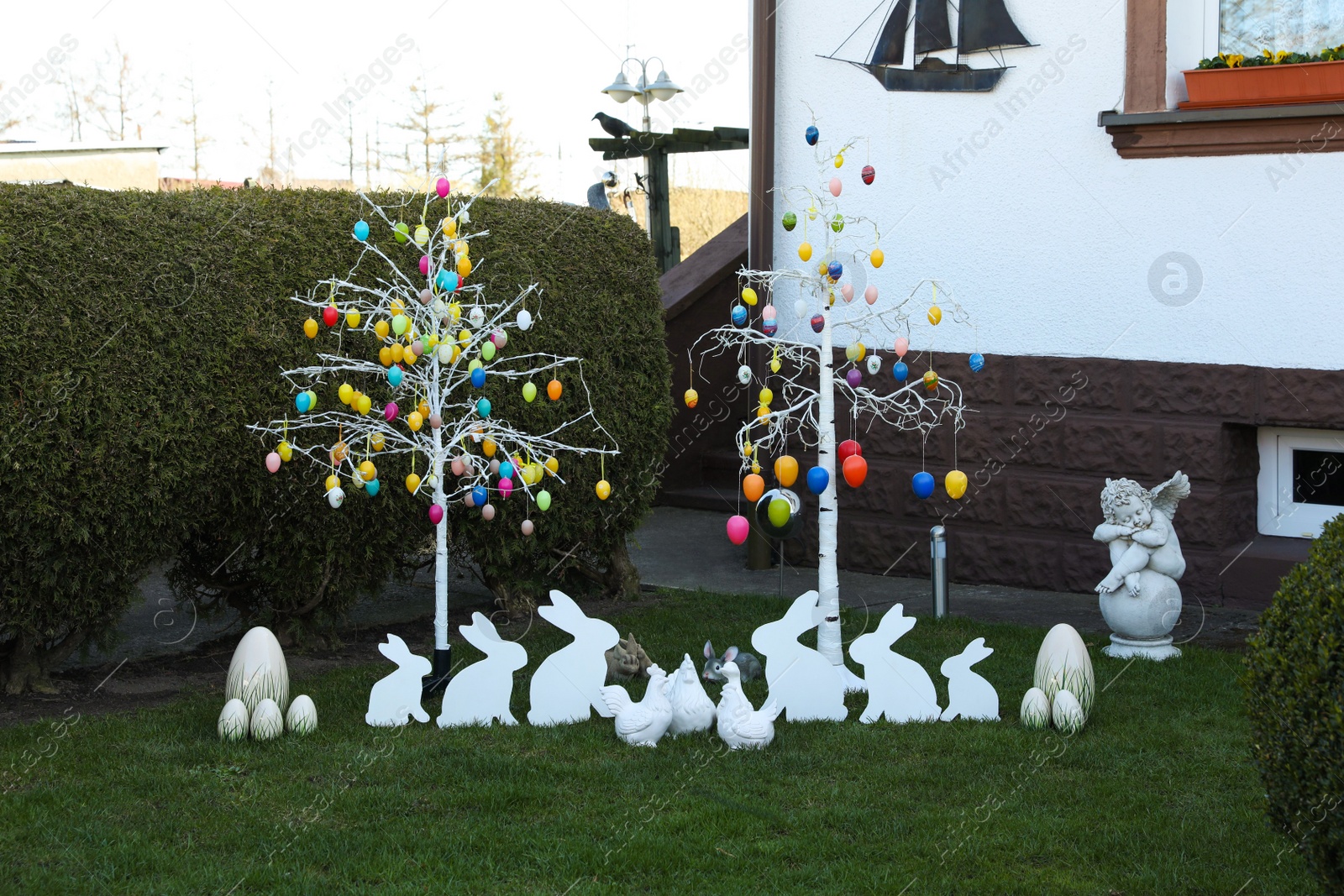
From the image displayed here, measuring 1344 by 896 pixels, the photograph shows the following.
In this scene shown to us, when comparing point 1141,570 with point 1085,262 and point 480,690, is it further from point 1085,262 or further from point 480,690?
point 480,690

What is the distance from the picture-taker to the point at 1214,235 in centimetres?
662

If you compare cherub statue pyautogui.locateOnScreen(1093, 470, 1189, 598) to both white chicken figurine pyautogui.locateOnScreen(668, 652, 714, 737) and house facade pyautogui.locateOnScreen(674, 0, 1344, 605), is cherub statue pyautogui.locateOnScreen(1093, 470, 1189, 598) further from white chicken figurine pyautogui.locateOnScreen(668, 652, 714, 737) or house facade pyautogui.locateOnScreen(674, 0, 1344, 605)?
white chicken figurine pyautogui.locateOnScreen(668, 652, 714, 737)

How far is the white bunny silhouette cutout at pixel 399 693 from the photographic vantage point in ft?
16.1

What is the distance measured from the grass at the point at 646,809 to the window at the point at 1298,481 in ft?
6.83

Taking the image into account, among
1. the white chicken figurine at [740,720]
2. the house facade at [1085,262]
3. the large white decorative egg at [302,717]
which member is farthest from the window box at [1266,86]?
the large white decorative egg at [302,717]

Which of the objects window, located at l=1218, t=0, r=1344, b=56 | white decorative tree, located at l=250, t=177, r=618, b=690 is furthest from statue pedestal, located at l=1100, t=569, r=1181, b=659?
window, located at l=1218, t=0, r=1344, b=56

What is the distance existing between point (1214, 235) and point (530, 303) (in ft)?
11.8

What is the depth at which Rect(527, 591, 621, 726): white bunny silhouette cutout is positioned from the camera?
4.94 meters

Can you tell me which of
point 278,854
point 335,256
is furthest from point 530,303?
point 278,854

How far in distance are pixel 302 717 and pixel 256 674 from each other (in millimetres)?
244

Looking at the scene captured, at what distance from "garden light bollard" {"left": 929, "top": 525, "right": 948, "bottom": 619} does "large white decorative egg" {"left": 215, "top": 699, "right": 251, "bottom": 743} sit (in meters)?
3.52

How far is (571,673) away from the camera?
16.3 feet

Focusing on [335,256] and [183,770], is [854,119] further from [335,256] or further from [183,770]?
[183,770]

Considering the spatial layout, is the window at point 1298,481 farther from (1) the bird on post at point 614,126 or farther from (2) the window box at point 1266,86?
(1) the bird on post at point 614,126
